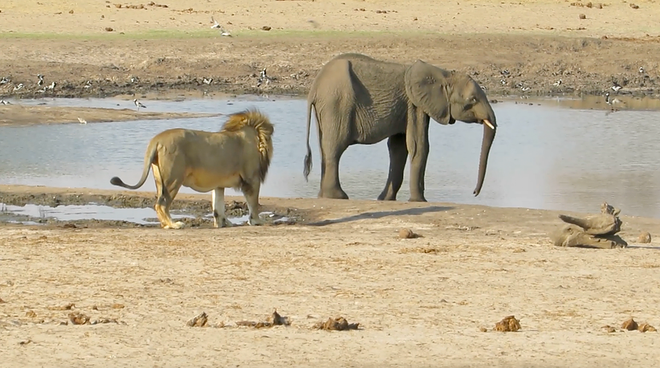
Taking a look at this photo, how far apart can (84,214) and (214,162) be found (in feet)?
5.95

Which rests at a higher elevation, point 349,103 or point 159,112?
point 349,103

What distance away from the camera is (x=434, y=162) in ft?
61.4

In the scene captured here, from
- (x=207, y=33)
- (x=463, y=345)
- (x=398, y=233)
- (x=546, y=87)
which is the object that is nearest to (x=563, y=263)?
(x=398, y=233)

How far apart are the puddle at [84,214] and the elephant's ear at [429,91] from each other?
2602mm

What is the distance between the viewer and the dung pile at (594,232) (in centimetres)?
1066

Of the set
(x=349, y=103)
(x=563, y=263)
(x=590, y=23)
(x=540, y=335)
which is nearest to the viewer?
(x=540, y=335)

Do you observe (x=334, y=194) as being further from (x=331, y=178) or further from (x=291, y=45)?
(x=291, y=45)

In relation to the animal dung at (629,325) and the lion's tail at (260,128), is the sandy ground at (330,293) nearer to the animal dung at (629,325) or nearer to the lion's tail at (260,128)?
the animal dung at (629,325)

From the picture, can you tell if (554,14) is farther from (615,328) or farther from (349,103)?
(615,328)

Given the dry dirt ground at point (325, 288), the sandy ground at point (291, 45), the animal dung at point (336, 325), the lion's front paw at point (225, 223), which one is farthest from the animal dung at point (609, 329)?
the sandy ground at point (291, 45)

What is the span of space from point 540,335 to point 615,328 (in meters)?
0.50

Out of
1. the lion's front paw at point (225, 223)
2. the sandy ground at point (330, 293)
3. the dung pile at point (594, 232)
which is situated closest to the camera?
the sandy ground at point (330, 293)

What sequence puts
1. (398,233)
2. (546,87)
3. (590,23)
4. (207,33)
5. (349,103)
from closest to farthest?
(398,233) < (349,103) < (546,87) < (207,33) < (590,23)

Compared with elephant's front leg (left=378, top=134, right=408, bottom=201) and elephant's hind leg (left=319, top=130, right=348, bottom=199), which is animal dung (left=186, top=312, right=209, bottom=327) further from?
elephant's front leg (left=378, top=134, right=408, bottom=201)
